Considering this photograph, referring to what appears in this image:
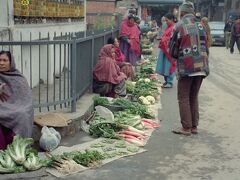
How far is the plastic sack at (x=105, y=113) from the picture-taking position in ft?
21.9

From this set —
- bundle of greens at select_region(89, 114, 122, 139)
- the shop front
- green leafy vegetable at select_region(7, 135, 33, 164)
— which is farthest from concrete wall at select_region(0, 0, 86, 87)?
the shop front

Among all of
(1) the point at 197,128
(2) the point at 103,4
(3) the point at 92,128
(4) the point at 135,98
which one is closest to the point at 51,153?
(3) the point at 92,128

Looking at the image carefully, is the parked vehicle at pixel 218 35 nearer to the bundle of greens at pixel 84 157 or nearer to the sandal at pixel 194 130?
the sandal at pixel 194 130

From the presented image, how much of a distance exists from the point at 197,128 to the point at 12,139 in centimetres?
301

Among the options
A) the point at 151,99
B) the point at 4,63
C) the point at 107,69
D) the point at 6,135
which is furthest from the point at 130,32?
the point at 6,135

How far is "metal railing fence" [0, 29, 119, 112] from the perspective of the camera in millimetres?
6266

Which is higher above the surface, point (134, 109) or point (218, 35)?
point (134, 109)

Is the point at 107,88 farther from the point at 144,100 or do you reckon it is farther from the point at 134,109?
the point at 134,109

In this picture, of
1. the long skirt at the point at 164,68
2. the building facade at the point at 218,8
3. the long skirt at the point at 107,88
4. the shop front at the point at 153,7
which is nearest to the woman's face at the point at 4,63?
the long skirt at the point at 107,88

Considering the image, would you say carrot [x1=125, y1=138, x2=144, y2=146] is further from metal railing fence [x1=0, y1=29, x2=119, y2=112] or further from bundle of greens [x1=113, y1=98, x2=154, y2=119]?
bundle of greens [x1=113, y1=98, x2=154, y2=119]

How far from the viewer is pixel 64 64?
269 inches

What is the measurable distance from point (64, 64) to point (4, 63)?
1646mm

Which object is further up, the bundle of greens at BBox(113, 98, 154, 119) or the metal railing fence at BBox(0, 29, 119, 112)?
the metal railing fence at BBox(0, 29, 119, 112)

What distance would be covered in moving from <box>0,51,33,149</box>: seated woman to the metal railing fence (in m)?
0.53
